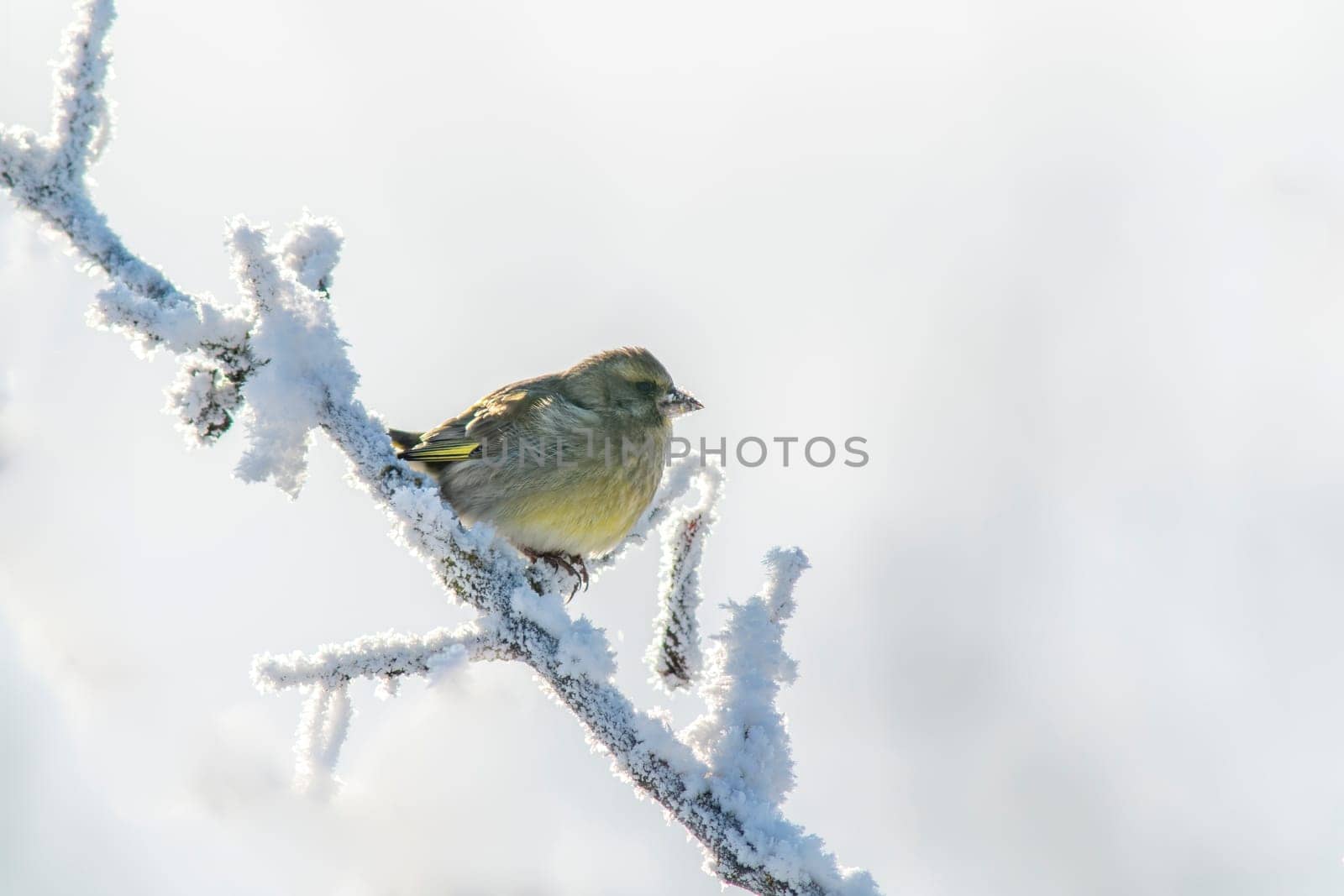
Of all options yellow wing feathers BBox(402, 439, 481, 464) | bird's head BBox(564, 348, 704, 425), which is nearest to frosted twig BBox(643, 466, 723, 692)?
yellow wing feathers BBox(402, 439, 481, 464)

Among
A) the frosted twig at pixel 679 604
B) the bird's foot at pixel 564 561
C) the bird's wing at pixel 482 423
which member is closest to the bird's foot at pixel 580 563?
the bird's foot at pixel 564 561

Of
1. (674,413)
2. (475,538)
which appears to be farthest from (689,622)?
(674,413)

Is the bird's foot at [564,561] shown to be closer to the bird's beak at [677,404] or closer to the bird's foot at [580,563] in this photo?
the bird's foot at [580,563]

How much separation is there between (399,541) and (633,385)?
2700mm

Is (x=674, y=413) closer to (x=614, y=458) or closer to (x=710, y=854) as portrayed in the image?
(x=614, y=458)

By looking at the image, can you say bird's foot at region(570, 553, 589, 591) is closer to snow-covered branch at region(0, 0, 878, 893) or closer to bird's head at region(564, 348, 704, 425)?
bird's head at region(564, 348, 704, 425)

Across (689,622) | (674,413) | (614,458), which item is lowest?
(689,622)

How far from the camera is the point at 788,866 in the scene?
2715 millimetres

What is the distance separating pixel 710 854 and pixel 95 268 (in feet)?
6.81

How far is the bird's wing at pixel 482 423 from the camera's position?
4867 millimetres

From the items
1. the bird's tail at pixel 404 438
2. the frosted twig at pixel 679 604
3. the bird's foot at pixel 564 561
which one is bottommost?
the frosted twig at pixel 679 604

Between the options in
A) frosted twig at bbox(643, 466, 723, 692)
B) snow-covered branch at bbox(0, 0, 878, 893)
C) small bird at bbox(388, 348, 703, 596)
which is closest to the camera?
snow-covered branch at bbox(0, 0, 878, 893)

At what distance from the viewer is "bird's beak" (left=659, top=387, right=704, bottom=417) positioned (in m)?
5.49

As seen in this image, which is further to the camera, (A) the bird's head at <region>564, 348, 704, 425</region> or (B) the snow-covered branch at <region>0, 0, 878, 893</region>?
(A) the bird's head at <region>564, 348, 704, 425</region>
